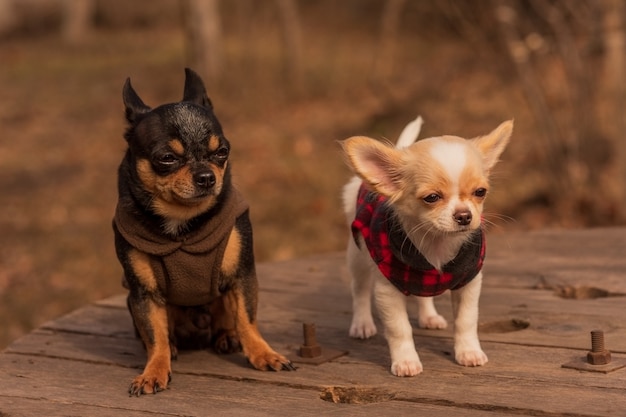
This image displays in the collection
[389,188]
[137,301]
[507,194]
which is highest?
[389,188]

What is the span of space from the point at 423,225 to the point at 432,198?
0.45 ft

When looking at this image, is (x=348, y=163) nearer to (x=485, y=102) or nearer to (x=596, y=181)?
(x=596, y=181)

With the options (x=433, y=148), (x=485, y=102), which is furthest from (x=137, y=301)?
(x=485, y=102)

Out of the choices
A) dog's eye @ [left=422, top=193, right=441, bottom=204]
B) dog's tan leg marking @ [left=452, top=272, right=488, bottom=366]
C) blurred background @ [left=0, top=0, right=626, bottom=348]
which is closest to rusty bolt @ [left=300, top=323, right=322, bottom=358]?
dog's tan leg marking @ [left=452, top=272, right=488, bottom=366]

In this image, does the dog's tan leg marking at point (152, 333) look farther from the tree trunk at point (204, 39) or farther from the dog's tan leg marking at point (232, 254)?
the tree trunk at point (204, 39)

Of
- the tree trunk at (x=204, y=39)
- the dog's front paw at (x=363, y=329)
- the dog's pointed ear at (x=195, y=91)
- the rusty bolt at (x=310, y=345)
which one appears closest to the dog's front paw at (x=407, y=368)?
the rusty bolt at (x=310, y=345)

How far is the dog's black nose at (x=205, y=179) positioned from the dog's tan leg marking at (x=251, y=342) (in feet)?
1.69

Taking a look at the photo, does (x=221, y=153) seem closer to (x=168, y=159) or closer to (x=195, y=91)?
(x=168, y=159)

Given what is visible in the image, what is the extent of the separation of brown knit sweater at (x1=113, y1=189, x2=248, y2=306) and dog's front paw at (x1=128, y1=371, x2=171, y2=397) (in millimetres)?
316

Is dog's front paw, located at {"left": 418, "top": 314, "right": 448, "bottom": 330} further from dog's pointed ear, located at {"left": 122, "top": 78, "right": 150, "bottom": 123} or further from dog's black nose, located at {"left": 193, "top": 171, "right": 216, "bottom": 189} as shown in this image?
dog's pointed ear, located at {"left": 122, "top": 78, "right": 150, "bottom": 123}

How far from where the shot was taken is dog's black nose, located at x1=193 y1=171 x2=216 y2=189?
11.6ft

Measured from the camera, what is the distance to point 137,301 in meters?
3.82

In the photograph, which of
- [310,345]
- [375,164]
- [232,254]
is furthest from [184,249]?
[375,164]

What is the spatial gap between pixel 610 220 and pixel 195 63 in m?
8.05
